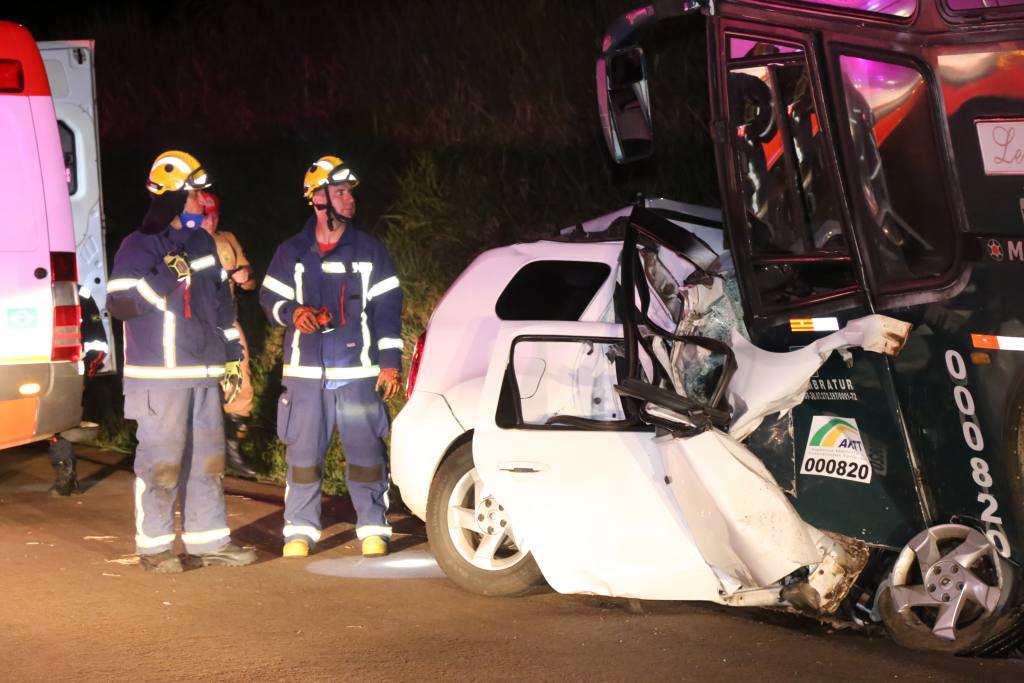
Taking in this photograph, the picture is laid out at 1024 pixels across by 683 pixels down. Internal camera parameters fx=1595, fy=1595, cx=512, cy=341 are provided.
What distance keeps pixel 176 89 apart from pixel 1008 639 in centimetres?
1242

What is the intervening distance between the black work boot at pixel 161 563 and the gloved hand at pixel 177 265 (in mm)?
1481

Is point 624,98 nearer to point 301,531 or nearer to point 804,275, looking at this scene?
point 804,275

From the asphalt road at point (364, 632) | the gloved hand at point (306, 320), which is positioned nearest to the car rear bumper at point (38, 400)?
the asphalt road at point (364, 632)

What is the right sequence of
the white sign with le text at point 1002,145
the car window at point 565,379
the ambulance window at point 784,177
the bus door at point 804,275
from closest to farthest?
the white sign with le text at point 1002,145
the bus door at point 804,275
the ambulance window at point 784,177
the car window at point 565,379

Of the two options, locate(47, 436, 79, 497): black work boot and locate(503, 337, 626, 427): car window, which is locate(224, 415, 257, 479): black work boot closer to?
locate(47, 436, 79, 497): black work boot

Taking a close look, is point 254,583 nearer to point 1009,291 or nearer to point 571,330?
point 571,330

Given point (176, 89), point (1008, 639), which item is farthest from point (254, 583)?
point (176, 89)

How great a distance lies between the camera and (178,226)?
874 cm

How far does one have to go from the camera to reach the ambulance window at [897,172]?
627 cm

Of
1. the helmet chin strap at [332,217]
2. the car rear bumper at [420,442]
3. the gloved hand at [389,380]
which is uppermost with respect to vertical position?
the helmet chin strap at [332,217]

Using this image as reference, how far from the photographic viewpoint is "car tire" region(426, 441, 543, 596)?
7.69m

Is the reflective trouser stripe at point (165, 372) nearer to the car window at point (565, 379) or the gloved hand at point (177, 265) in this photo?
the gloved hand at point (177, 265)

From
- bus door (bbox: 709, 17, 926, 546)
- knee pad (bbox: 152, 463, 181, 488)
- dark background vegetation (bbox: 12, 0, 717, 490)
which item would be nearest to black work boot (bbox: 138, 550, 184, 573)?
knee pad (bbox: 152, 463, 181, 488)

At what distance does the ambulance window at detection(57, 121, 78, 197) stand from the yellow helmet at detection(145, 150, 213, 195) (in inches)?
159
